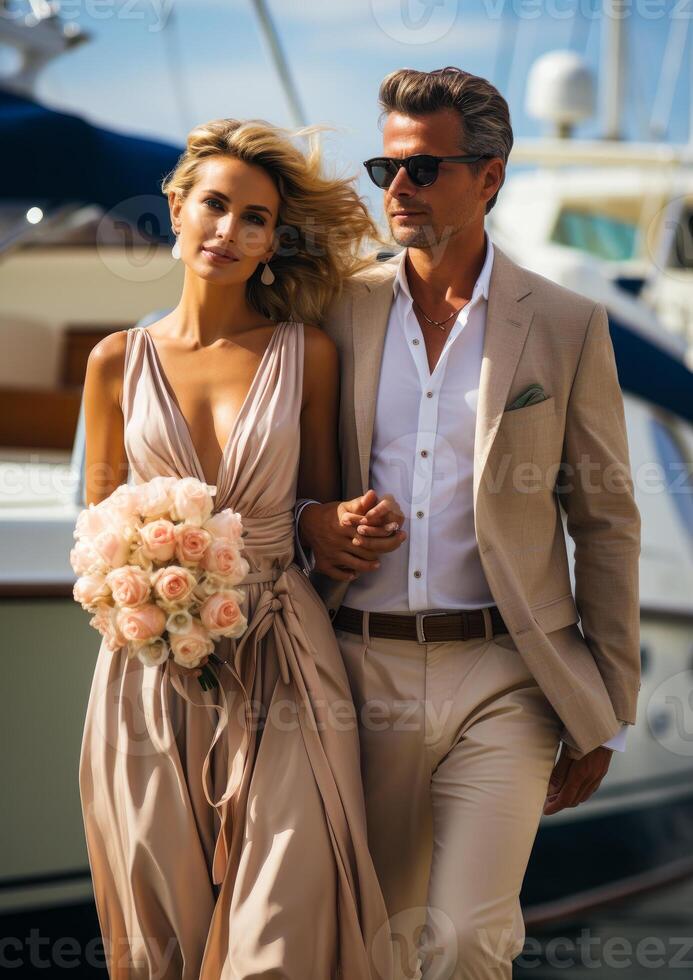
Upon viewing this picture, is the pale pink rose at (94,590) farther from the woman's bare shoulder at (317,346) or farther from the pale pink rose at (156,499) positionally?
the woman's bare shoulder at (317,346)

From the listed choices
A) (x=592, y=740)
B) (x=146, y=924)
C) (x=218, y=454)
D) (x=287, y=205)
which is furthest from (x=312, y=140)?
(x=146, y=924)

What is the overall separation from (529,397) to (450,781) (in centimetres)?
88

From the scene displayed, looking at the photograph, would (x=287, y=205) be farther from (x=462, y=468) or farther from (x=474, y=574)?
(x=474, y=574)

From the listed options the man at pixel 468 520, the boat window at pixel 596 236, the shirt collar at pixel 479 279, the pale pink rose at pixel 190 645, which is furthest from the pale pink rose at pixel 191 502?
the boat window at pixel 596 236

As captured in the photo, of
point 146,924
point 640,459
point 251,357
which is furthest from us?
point 640,459

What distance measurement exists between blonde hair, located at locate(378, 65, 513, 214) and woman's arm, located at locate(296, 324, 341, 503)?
56 centimetres

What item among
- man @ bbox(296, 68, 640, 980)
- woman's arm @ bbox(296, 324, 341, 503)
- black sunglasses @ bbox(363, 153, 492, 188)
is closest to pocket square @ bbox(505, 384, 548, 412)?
man @ bbox(296, 68, 640, 980)

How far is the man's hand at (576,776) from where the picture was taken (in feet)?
10.00

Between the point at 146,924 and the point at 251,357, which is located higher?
the point at 251,357

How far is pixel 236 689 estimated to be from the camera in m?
2.78

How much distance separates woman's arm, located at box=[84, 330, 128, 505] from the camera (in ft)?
9.57

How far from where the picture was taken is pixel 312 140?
3.04 meters

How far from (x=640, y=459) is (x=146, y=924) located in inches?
153

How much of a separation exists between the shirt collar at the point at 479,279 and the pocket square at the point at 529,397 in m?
0.27
